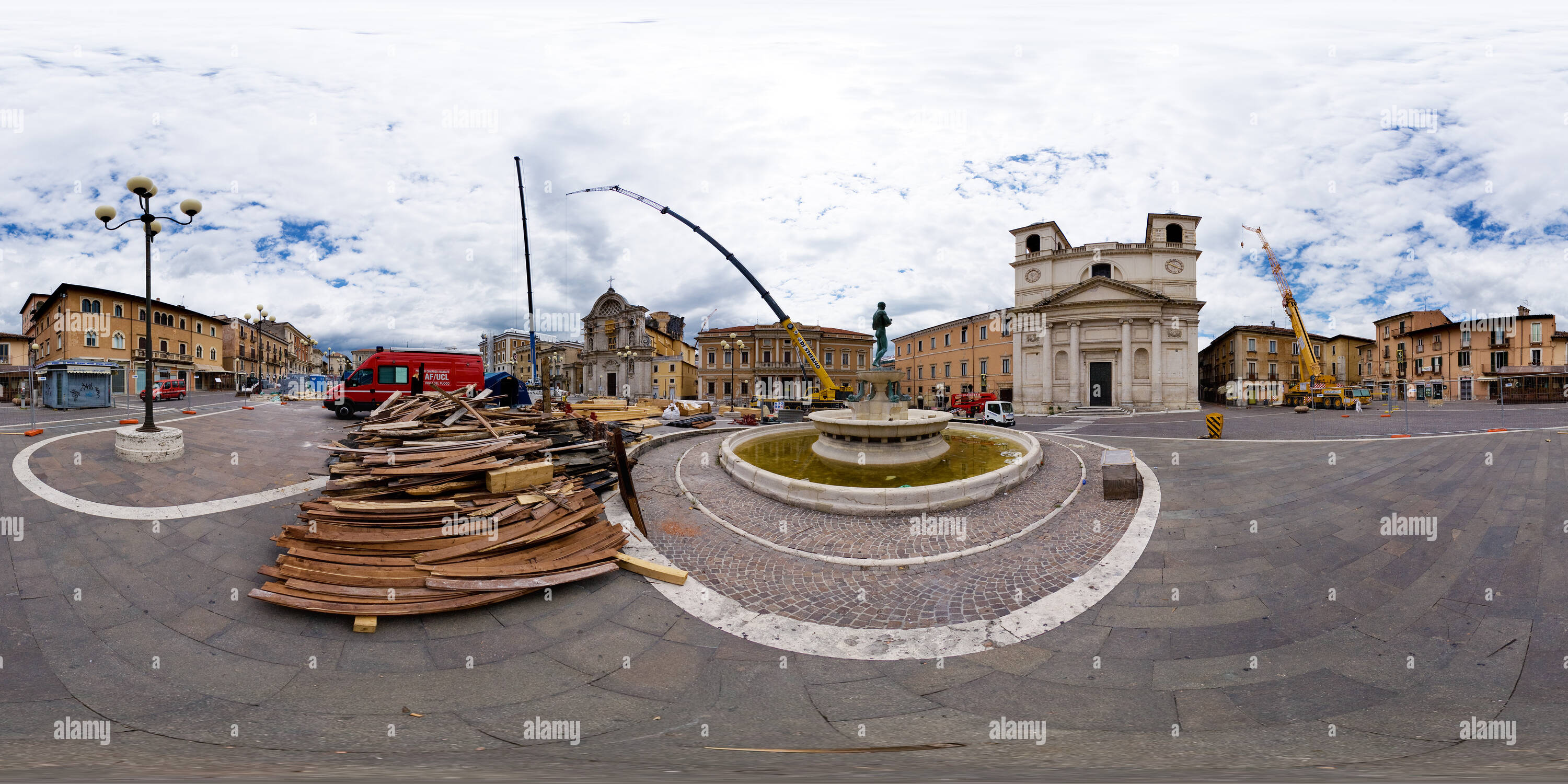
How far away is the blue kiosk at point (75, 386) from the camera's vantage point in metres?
18.8

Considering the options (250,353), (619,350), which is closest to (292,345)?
(250,353)

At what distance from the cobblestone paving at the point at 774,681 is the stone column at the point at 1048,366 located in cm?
3683

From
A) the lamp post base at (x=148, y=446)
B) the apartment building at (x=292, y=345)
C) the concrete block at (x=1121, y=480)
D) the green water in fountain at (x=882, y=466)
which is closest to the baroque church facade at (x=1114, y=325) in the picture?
the green water in fountain at (x=882, y=466)

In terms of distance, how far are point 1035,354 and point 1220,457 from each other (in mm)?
31740

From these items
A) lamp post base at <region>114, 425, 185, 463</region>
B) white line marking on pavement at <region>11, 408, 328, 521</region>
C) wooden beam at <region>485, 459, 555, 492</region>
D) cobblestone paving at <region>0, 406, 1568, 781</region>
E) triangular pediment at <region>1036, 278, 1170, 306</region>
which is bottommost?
cobblestone paving at <region>0, 406, 1568, 781</region>

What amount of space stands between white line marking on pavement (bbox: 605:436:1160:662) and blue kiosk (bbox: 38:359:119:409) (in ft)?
92.1

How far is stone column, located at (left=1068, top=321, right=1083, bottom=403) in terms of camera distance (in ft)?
129

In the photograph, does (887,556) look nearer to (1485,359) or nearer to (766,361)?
(766,361)

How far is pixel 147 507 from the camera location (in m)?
6.74

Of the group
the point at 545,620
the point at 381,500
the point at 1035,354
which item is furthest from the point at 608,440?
the point at 1035,354

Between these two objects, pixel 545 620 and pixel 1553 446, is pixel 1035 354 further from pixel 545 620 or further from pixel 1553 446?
pixel 545 620

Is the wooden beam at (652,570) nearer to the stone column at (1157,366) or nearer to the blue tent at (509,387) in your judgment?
the blue tent at (509,387)

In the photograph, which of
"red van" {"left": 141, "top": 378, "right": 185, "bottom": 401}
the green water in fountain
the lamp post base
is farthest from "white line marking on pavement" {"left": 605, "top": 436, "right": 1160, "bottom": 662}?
"red van" {"left": 141, "top": 378, "right": 185, "bottom": 401}

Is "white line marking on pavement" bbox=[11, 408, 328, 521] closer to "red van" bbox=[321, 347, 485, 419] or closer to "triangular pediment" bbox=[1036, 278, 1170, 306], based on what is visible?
"red van" bbox=[321, 347, 485, 419]
